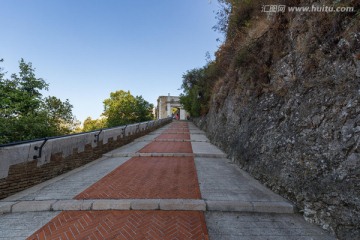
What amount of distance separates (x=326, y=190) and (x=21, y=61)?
65.3ft

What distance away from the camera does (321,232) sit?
2.99 meters

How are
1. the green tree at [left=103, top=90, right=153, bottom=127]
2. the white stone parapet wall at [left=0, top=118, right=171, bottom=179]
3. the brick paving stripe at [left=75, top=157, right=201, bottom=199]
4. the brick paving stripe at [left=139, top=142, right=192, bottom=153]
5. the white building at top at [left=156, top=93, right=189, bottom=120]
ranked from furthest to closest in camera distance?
the white building at top at [left=156, top=93, right=189, bottom=120] → the green tree at [left=103, top=90, right=153, bottom=127] → the brick paving stripe at [left=139, top=142, right=192, bottom=153] → the brick paving stripe at [left=75, top=157, right=201, bottom=199] → the white stone parapet wall at [left=0, top=118, right=171, bottom=179]

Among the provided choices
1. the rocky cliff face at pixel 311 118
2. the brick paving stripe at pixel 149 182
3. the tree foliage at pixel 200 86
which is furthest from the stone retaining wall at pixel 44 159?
the tree foliage at pixel 200 86

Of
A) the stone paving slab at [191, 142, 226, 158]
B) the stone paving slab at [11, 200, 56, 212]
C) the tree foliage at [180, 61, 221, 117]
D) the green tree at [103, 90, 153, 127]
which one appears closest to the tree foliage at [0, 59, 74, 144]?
the stone paving slab at [11, 200, 56, 212]

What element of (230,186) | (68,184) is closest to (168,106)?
(68,184)

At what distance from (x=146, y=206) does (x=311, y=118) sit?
4292mm

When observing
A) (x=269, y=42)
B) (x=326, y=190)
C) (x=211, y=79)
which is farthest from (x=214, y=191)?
(x=211, y=79)

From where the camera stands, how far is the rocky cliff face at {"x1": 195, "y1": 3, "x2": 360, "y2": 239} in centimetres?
295

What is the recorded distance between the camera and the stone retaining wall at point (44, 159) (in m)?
3.98

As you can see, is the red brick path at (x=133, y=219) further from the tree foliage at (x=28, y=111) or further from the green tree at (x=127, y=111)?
the green tree at (x=127, y=111)

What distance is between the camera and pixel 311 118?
151 inches

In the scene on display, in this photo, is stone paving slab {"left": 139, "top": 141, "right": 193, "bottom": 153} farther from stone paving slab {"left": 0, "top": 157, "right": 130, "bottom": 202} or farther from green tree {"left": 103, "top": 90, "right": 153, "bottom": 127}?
green tree {"left": 103, "top": 90, "right": 153, "bottom": 127}

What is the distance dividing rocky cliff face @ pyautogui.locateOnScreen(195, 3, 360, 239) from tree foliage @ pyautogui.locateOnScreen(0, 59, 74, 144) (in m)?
11.3

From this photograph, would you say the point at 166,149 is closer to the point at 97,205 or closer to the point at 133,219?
the point at 97,205
